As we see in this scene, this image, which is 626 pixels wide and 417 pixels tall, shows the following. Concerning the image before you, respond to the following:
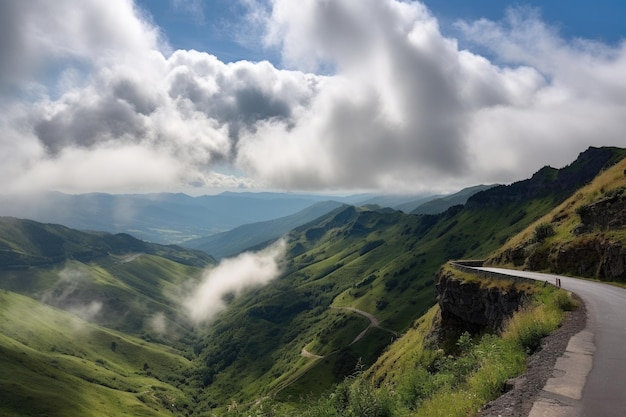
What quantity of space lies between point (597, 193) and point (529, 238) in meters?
12.0

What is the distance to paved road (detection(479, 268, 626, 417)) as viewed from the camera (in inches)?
487

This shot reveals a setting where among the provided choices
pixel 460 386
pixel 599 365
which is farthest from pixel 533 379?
pixel 599 365

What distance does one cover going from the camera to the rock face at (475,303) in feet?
121

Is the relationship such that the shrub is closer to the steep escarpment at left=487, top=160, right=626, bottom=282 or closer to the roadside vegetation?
the steep escarpment at left=487, top=160, right=626, bottom=282

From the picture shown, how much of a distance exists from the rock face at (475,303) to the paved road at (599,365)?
9484 millimetres

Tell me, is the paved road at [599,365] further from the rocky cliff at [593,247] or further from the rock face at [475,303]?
the rocky cliff at [593,247]

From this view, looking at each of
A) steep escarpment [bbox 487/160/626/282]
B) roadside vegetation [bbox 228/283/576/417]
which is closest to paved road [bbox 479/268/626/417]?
roadside vegetation [bbox 228/283/576/417]

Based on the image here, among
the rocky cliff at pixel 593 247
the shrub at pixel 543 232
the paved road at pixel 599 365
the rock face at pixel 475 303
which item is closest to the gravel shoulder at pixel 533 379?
the paved road at pixel 599 365

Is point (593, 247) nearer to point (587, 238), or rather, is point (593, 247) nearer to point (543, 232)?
point (587, 238)

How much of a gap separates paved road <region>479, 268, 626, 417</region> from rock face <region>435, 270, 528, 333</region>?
948 centimetres

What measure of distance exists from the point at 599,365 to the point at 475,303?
32755 mm

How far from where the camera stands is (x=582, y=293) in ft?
98.4

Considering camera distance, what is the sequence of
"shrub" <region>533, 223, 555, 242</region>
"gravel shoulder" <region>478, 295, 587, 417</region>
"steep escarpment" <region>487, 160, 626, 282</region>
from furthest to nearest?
"shrub" <region>533, 223, 555, 242</region> < "steep escarpment" <region>487, 160, 626, 282</region> < "gravel shoulder" <region>478, 295, 587, 417</region>

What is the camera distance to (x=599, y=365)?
15938mm
